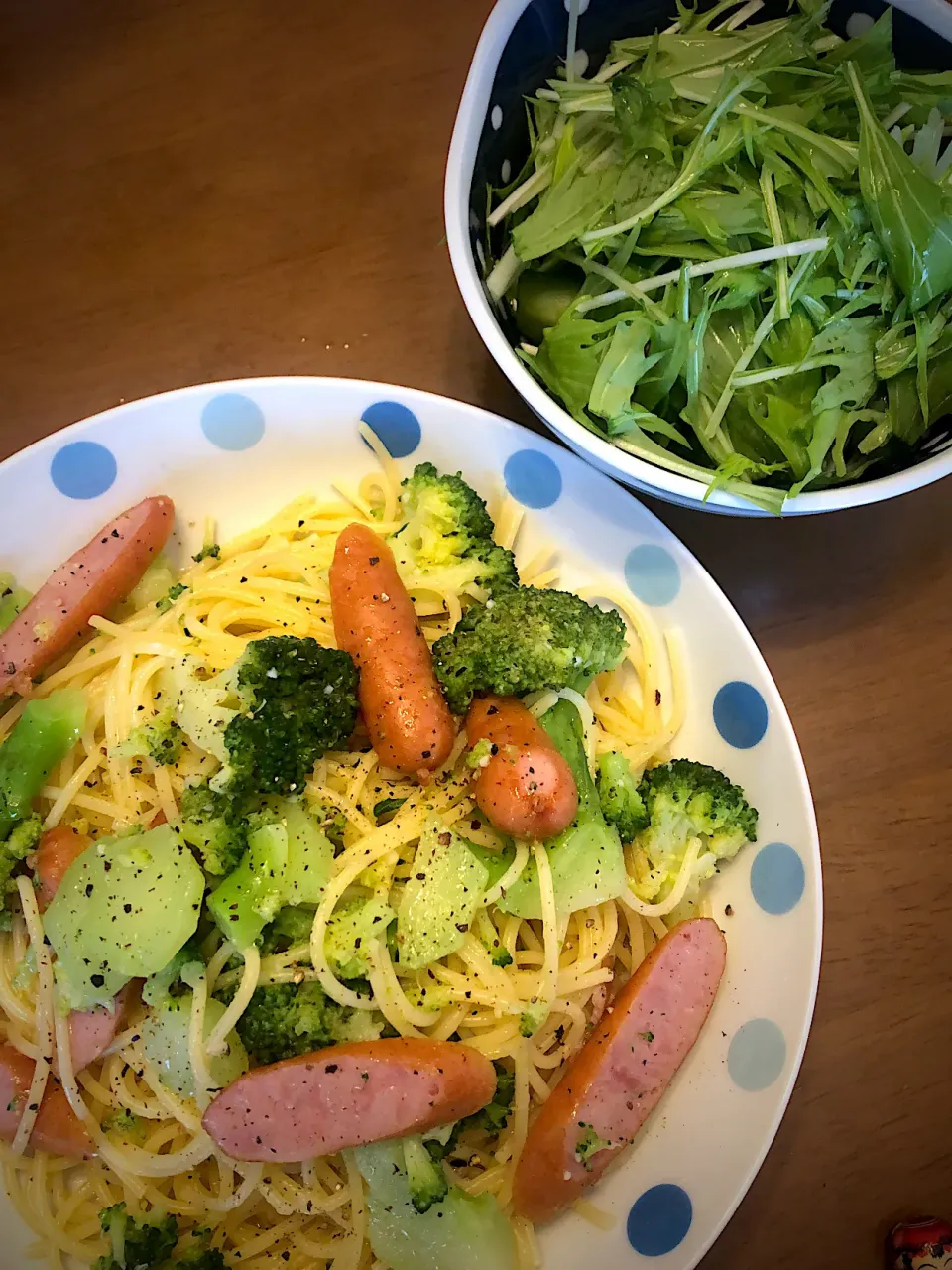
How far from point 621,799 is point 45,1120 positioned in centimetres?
103

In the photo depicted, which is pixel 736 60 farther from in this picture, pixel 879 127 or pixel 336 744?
pixel 336 744

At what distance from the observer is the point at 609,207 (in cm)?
138

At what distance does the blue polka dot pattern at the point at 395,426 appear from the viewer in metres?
1.59

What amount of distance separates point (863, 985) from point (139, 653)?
1.43 meters

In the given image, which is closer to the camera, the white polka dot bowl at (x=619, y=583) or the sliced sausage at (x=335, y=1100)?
the sliced sausage at (x=335, y=1100)

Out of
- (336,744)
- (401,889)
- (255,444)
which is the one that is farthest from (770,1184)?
(255,444)

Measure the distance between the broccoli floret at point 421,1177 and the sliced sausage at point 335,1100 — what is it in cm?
6

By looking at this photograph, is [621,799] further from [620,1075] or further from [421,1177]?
[421,1177]

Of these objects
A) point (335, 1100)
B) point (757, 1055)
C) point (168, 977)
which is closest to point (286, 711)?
point (168, 977)

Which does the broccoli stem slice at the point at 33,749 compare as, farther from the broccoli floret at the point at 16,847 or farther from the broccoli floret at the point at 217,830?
the broccoli floret at the point at 217,830

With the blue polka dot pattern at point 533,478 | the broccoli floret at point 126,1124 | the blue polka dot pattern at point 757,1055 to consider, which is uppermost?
the blue polka dot pattern at point 533,478

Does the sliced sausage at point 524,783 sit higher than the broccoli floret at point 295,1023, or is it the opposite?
the sliced sausage at point 524,783

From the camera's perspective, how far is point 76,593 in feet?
5.04

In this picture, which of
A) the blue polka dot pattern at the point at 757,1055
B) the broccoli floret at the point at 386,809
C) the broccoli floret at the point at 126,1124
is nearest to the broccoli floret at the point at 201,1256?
the broccoli floret at the point at 126,1124
